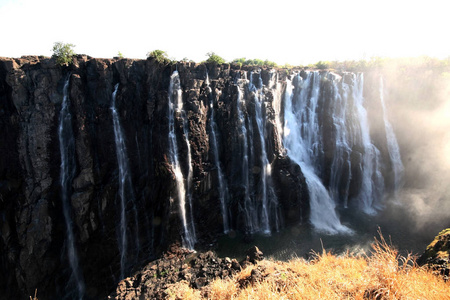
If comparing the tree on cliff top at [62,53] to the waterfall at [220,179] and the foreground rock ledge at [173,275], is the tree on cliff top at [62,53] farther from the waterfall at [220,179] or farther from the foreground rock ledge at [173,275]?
the foreground rock ledge at [173,275]

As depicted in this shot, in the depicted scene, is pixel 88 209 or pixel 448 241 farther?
pixel 88 209

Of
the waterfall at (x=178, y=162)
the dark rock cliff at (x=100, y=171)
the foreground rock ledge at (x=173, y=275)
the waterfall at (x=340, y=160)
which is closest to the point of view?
the foreground rock ledge at (x=173, y=275)

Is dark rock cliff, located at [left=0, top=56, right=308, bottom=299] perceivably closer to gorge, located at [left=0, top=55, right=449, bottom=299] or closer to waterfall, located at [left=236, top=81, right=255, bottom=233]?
gorge, located at [left=0, top=55, right=449, bottom=299]

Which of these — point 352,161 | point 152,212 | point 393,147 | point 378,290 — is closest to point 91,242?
point 152,212

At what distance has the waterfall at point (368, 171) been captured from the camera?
831 inches

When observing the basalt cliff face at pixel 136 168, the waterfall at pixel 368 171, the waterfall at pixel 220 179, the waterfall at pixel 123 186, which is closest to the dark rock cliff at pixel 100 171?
the basalt cliff face at pixel 136 168

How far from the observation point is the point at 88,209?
1512 centimetres

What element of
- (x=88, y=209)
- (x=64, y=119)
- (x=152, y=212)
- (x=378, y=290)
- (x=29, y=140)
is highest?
(x=64, y=119)

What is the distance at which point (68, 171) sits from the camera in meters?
15.4

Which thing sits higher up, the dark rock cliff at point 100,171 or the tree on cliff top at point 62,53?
the tree on cliff top at point 62,53

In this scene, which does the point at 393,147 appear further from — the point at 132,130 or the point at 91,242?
the point at 91,242

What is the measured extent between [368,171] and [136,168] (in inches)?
860

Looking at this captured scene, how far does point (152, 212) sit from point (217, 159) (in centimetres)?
660

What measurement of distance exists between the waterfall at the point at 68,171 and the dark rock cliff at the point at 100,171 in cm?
27
